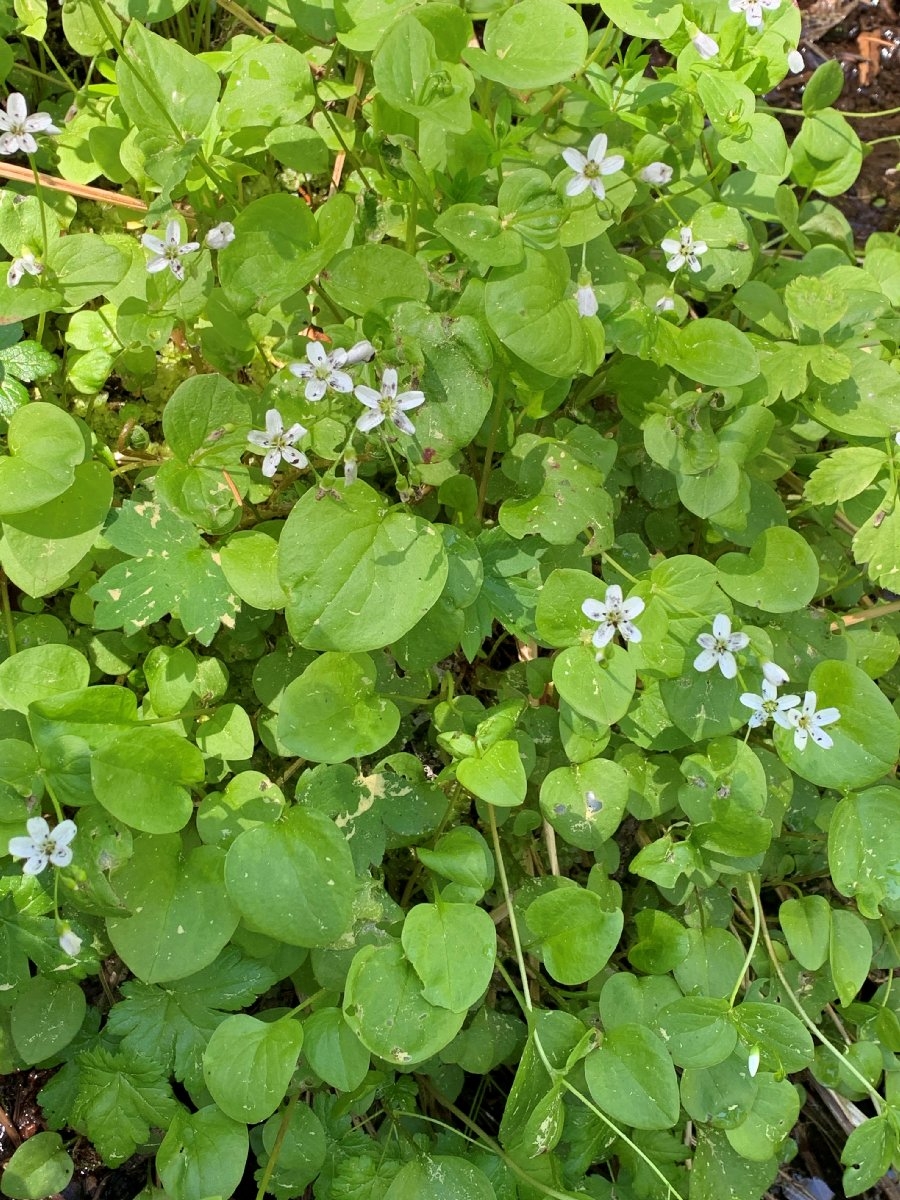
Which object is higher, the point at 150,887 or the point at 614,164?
the point at 614,164

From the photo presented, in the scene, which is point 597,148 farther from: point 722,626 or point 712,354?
point 722,626

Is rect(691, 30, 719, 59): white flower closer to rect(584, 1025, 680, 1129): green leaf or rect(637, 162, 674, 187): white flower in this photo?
rect(637, 162, 674, 187): white flower

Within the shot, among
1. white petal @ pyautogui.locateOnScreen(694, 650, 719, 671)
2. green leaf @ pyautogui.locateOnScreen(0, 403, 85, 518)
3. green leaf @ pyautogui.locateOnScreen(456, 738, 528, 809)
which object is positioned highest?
green leaf @ pyautogui.locateOnScreen(0, 403, 85, 518)

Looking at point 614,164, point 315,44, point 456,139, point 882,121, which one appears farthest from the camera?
point 882,121

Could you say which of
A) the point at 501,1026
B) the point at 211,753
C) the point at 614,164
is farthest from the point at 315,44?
the point at 501,1026

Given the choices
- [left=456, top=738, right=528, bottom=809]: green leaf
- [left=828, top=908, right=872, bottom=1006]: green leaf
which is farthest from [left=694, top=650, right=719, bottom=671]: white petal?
[left=828, top=908, right=872, bottom=1006]: green leaf

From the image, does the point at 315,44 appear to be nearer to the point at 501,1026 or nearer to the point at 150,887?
the point at 150,887

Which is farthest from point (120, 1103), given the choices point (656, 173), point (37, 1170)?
point (656, 173)
